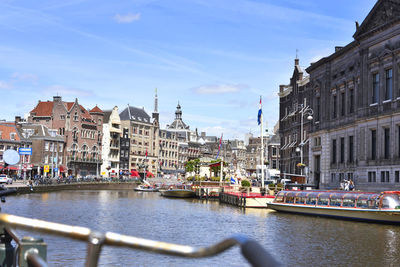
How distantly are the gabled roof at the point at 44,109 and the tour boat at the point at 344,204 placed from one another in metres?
93.4

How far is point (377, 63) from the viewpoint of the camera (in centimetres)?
5666

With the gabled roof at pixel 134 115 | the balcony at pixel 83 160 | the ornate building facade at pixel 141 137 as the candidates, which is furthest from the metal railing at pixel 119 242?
the gabled roof at pixel 134 115

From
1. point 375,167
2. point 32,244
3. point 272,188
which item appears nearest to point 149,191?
point 272,188

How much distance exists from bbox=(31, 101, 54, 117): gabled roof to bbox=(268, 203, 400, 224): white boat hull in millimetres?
94695

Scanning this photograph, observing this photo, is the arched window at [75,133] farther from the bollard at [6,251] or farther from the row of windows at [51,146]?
the bollard at [6,251]

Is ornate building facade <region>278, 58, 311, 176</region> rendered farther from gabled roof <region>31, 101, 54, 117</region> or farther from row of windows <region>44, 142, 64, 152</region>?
gabled roof <region>31, 101, 54, 117</region>

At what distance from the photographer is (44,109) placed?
135750 millimetres

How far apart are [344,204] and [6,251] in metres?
40.8

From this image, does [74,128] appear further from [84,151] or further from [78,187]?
[78,187]

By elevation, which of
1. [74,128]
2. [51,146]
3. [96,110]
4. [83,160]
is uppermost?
[96,110]

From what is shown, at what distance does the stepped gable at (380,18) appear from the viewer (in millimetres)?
53125

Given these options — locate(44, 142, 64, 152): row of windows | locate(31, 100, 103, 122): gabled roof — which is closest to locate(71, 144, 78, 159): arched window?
locate(44, 142, 64, 152): row of windows

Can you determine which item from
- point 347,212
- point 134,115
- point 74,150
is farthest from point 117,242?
point 134,115

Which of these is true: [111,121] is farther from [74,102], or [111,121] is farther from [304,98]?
[304,98]
